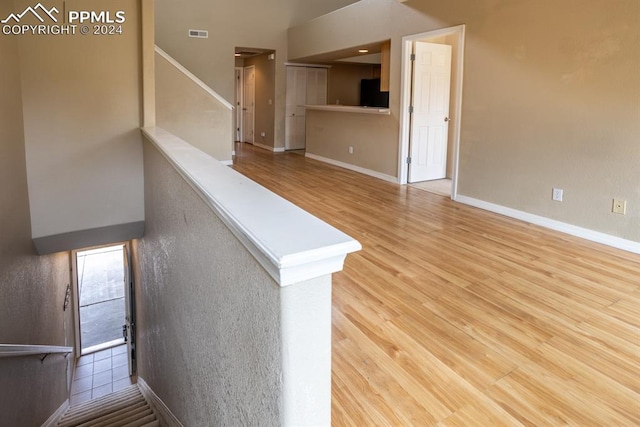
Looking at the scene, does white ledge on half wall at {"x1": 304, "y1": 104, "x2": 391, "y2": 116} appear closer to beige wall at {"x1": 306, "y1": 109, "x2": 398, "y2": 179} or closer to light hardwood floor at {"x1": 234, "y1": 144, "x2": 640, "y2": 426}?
beige wall at {"x1": 306, "y1": 109, "x2": 398, "y2": 179}

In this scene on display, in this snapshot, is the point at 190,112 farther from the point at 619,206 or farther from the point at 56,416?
the point at 619,206

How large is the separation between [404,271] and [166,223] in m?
1.66

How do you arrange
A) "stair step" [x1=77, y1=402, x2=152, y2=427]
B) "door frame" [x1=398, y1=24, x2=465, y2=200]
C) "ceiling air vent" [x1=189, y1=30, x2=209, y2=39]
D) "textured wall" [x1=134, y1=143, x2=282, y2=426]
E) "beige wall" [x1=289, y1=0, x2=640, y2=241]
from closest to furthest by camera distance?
1. "textured wall" [x1=134, y1=143, x2=282, y2=426]
2. "beige wall" [x1=289, y1=0, x2=640, y2=241]
3. "stair step" [x1=77, y1=402, x2=152, y2=427]
4. "door frame" [x1=398, y1=24, x2=465, y2=200]
5. "ceiling air vent" [x1=189, y1=30, x2=209, y2=39]

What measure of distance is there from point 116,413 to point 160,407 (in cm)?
122

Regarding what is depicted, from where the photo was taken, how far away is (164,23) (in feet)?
26.3

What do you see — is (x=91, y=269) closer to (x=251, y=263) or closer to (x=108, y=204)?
(x=108, y=204)

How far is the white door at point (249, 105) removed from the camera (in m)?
10.6

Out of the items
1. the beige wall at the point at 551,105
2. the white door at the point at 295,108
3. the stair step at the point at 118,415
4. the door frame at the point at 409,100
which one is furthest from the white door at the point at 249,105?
the stair step at the point at 118,415

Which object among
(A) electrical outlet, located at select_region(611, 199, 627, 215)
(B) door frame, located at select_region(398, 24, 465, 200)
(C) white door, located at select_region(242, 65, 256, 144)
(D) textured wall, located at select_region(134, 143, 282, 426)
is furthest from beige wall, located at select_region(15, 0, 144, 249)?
(C) white door, located at select_region(242, 65, 256, 144)

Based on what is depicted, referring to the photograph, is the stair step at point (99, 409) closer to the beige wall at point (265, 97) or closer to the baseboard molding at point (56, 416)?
the baseboard molding at point (56, 416)

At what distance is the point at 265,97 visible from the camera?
9977 millimetres

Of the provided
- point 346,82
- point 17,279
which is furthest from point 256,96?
point 17,279

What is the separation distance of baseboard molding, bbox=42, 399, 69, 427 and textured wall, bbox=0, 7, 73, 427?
A: 0.25ft

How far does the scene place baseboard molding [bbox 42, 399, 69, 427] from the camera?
4148 mm
